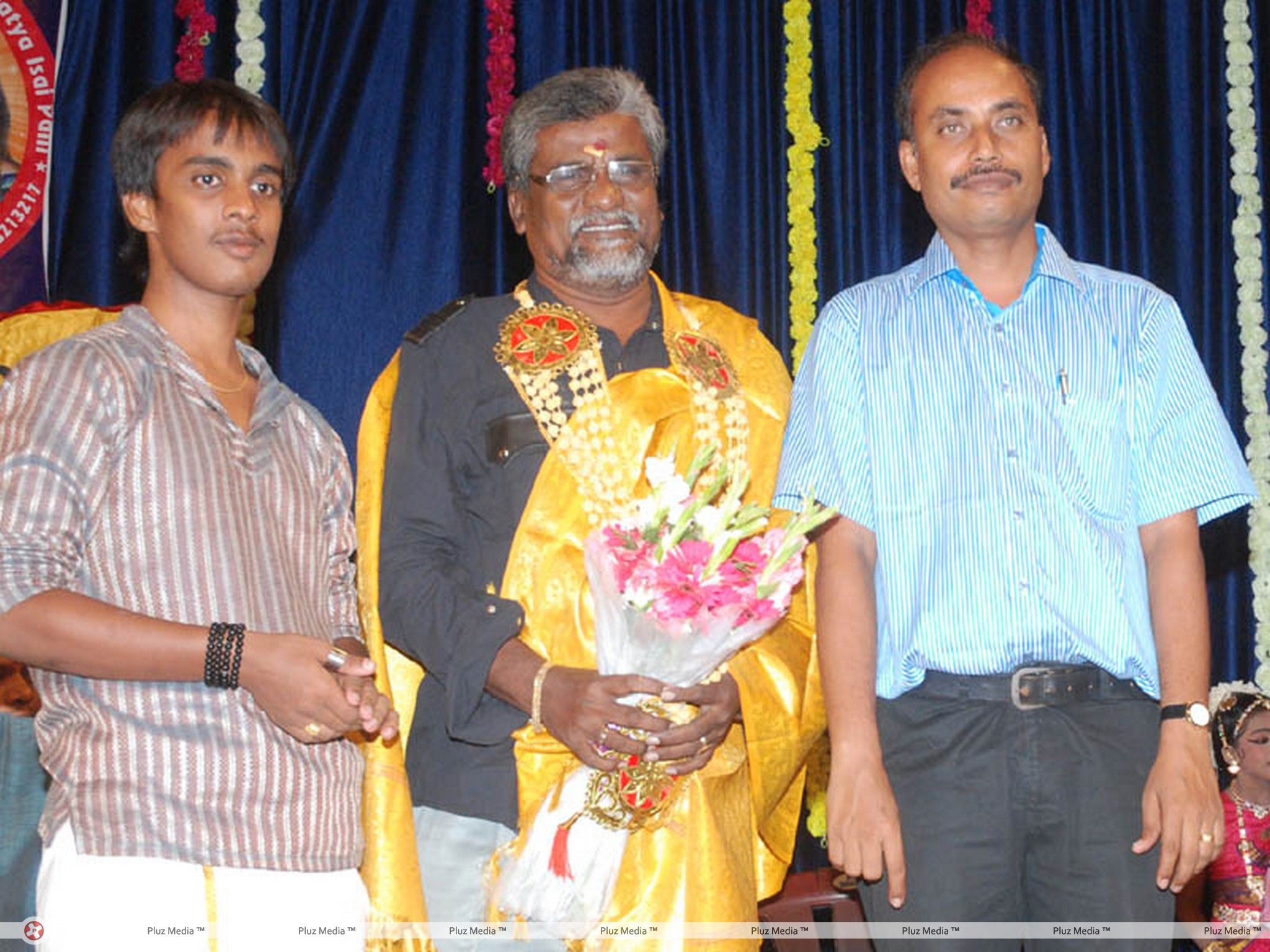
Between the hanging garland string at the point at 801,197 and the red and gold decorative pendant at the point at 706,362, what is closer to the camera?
the red and gold decorative pendant at the point at 706,362

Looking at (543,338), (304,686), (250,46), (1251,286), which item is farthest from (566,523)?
(1251,286)

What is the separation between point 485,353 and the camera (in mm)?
3201

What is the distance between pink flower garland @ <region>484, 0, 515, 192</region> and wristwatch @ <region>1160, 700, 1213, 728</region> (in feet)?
8.64

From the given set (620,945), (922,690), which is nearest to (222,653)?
(620,945)

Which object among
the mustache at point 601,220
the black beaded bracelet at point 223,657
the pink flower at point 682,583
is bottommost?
the black beaded bracelet at point 223,657

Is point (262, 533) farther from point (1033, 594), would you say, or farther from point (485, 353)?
point (1033, 594)

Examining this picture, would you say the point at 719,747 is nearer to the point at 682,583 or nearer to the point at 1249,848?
the point at 682,583

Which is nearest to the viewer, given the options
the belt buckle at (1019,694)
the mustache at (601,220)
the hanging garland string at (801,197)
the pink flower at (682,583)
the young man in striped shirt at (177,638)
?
the young man in striped shirt at (177,638)

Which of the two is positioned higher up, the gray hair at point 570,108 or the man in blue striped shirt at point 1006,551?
the gray hair at point 570,108

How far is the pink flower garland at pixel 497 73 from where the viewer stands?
4637 millimetres

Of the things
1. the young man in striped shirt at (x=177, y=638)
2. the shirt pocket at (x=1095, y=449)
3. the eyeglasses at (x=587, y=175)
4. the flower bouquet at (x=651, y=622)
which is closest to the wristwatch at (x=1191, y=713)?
the shirt pocket at (x=1095, y=449)

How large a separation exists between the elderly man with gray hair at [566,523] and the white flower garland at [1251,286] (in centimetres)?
219

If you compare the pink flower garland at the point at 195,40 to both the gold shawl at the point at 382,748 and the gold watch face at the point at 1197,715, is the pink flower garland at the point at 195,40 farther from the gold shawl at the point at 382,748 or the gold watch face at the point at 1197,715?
the gold watch face at the point at 1197,715

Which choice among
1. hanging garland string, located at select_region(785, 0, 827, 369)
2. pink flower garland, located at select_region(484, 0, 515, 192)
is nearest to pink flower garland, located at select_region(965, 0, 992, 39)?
hanging garland string, located at select_region(785, 0, 827, 369)
